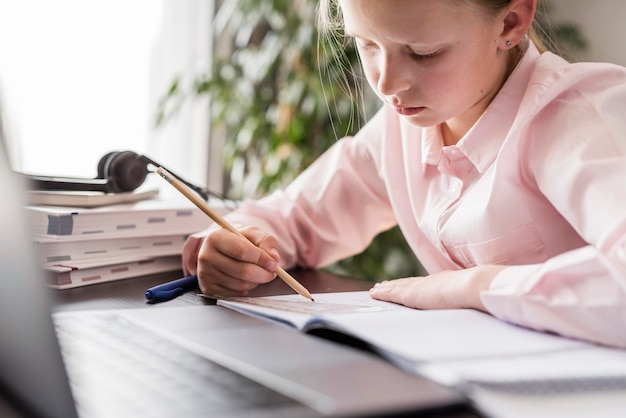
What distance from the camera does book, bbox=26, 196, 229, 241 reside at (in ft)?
2.88

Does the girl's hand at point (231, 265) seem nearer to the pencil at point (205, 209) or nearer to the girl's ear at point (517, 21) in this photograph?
the pencil at point (205, 209)

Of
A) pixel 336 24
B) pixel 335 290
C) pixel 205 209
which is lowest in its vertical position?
pixel 335 290

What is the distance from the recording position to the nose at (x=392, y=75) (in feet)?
2.60

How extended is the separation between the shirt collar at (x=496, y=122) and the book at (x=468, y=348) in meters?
0.27

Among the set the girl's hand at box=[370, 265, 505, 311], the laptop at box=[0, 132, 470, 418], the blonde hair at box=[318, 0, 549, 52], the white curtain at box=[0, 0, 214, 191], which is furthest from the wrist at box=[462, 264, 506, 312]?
the white curtain at box=[0, 0, 214, 191]

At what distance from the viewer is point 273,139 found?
6.91 ft

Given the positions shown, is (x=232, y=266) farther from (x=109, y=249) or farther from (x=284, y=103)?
(x=284, y=103)

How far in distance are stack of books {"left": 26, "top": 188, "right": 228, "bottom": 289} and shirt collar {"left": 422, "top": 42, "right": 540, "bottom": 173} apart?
39cm

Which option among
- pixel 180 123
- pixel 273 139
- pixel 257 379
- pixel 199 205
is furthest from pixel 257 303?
pixel 180 123

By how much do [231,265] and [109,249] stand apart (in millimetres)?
193

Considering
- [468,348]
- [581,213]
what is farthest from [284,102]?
[468,348]

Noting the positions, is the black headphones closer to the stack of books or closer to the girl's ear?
the stack of books

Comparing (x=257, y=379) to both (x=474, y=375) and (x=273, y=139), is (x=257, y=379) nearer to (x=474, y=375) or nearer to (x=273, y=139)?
(x=474, y=375)

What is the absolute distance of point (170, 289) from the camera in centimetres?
83
